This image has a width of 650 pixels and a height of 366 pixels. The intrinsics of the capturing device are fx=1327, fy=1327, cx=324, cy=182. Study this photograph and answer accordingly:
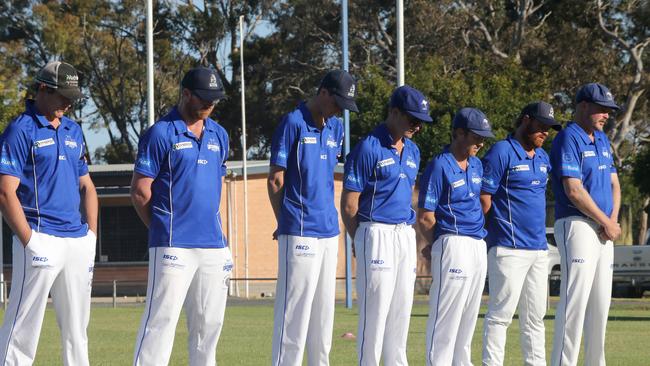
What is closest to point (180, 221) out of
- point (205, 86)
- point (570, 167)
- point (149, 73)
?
point (205, 86)

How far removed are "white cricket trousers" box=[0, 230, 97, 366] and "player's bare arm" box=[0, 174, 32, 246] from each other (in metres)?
0.09

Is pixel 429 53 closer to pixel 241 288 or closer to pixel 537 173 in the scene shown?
pixel 241 288

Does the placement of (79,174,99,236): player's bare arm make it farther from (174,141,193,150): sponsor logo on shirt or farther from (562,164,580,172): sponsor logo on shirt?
(562,164,580,172): sponsor logo on shirt

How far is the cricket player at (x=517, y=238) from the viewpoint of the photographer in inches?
472

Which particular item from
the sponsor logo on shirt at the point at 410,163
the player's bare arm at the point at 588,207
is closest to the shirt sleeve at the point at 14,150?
the sponsor logo on shirt at the point at 410,163

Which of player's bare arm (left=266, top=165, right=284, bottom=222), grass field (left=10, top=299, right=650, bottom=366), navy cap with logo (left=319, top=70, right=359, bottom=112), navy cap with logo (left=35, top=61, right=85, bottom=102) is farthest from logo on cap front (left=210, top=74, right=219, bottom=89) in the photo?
grass field (left=10, top=299, right=650, bottom=366)

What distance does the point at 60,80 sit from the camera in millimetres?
9656

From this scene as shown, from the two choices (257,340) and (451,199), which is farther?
(257,340)

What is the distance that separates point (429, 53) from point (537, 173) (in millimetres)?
38820

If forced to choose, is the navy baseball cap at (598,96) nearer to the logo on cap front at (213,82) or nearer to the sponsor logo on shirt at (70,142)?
the logo on cap front at (213,82)

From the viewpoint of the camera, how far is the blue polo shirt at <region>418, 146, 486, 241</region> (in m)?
11.5

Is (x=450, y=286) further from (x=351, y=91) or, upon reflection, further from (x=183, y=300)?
(x=183, y=300)

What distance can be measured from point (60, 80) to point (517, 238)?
4.51 m

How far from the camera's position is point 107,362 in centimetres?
1508
